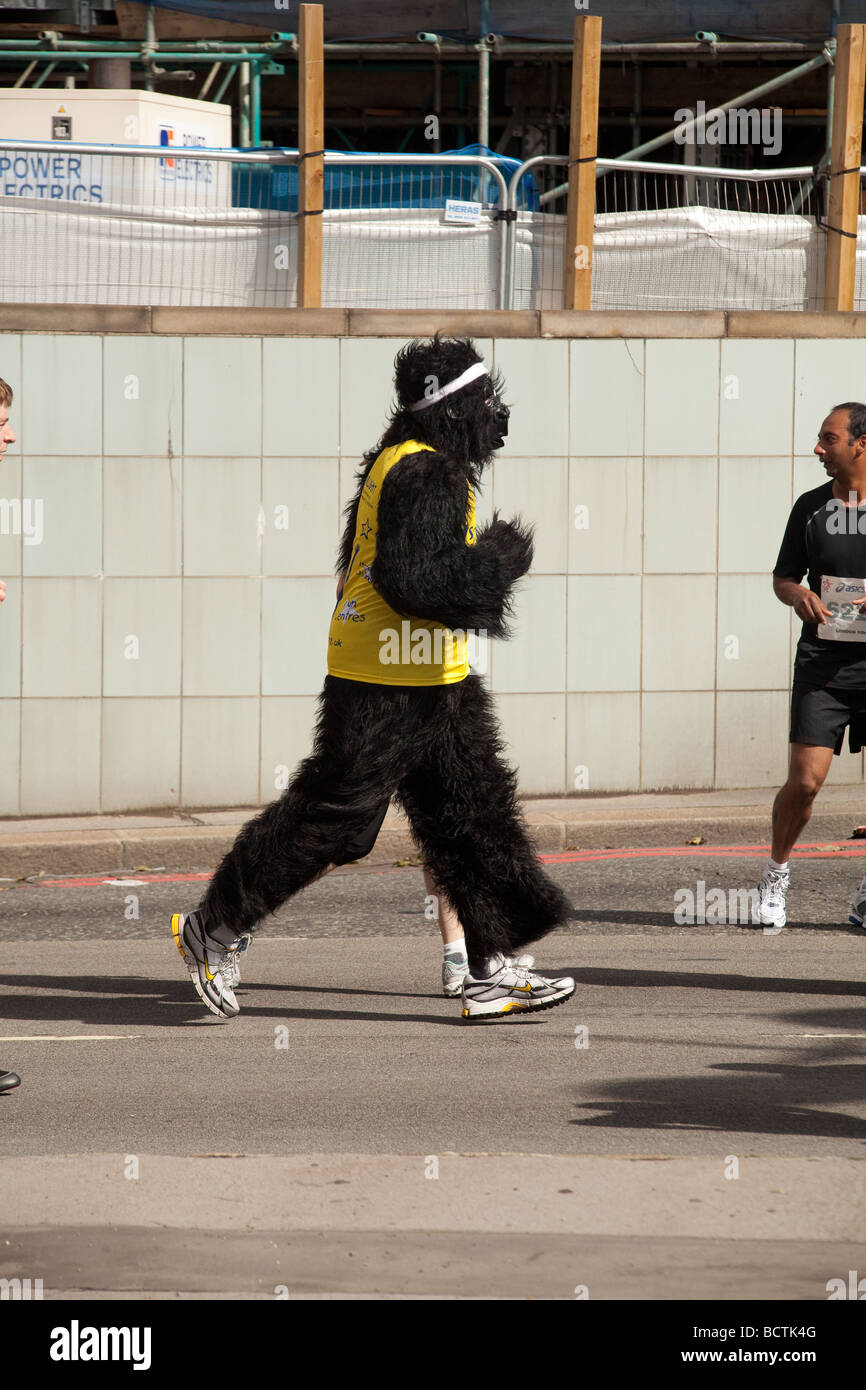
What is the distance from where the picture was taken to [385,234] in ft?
34.2

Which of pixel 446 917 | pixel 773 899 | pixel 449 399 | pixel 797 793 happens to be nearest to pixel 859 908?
pixel 773 899

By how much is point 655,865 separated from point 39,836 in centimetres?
324

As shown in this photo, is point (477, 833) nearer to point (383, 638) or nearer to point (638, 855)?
point (383, 638)

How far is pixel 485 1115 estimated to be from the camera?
475cm

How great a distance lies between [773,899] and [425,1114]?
118 inches

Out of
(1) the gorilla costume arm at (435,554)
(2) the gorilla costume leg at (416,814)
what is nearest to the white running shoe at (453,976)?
(2) the gorilla costume leg at (416,814)

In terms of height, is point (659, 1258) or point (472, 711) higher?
point (472, 711)

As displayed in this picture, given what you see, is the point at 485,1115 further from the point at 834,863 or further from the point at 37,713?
the point at 37,713

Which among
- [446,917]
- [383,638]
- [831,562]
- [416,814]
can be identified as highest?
[831,562]

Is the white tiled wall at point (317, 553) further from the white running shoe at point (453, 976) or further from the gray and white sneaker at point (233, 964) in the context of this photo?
the gray and white sneaker at point (233, 964)

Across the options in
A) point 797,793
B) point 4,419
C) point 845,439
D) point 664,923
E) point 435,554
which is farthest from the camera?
point 664,923

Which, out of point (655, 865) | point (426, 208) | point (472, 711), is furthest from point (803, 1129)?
point (426, 208)

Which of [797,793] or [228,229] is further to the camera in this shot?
[228,229]

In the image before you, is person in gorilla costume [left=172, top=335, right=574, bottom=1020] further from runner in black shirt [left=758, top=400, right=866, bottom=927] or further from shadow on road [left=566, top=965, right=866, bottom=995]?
runner in black shirt [left=758, top=400, right=866, bottom=927]
